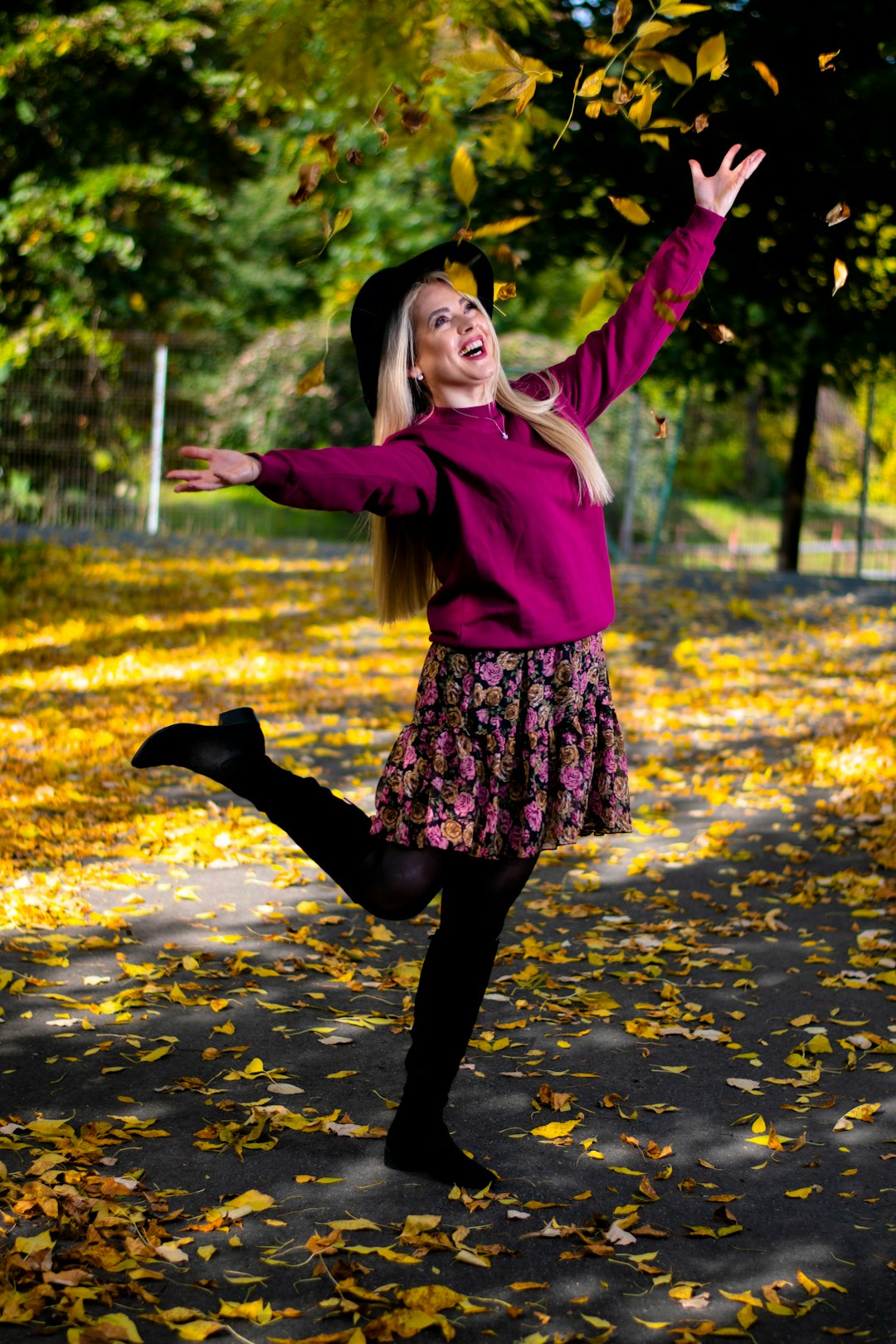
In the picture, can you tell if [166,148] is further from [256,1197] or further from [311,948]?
[256,1197]

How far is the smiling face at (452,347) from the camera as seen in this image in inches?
109

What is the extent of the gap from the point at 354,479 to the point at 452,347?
0.55m

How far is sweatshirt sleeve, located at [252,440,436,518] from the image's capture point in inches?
90.7

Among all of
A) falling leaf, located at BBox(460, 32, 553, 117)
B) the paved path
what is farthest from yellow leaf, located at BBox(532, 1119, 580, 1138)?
falling leaf, located at BBox(460, 32, 553, 117)

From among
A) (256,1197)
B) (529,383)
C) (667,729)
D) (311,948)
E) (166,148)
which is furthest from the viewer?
(166,148)

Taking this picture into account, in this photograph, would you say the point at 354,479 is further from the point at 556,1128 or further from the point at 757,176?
the point at 757,176

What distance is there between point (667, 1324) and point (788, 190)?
8.98 m

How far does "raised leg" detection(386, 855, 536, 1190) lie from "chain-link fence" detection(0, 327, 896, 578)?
10807 millimetres

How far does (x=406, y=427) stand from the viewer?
278 cm

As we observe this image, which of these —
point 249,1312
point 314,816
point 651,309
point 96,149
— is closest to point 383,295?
point 651,309

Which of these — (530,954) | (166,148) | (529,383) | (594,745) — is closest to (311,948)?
(530,954)

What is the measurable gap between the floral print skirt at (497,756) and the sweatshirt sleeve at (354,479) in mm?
361

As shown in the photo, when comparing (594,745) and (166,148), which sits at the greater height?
(166,148)

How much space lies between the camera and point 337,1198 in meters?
2.77
